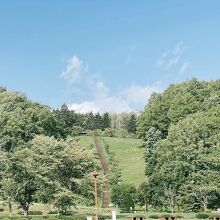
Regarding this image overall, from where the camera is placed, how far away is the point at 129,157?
84.8 meters

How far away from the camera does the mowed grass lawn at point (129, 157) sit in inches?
2832

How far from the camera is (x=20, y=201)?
4328 cm

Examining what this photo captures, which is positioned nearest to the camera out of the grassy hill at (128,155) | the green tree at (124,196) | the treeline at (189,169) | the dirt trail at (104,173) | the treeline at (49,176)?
the treeline at (49,176)

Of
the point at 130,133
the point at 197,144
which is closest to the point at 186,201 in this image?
the point at 197,144

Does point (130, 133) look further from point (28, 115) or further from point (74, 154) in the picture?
point (74, 154)

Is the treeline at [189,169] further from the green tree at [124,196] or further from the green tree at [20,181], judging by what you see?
the green tree at [20,181]

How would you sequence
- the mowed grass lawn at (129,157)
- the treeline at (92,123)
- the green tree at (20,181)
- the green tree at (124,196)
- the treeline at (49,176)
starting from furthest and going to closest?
the treeline at (92,123), the mowed grass lawn at (129,157), the green tree at (124,196), the green tree at (20,181), the treeline at (49,176)

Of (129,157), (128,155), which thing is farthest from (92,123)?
(129,157)

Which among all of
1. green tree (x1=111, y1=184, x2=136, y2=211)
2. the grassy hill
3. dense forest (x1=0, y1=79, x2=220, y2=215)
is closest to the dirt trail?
the grassy hill

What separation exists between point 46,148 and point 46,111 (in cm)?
3043

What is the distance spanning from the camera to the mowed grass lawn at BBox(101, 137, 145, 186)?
2832 inches

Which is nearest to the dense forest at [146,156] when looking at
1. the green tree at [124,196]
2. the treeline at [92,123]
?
the green tree at [124,196]

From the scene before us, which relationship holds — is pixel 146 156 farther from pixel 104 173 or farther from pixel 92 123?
pixel 92 123

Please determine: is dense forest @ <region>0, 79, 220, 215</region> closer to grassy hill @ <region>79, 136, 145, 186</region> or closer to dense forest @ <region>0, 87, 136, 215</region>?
dense forest @ <region>0, 87, 136, 215</region>
